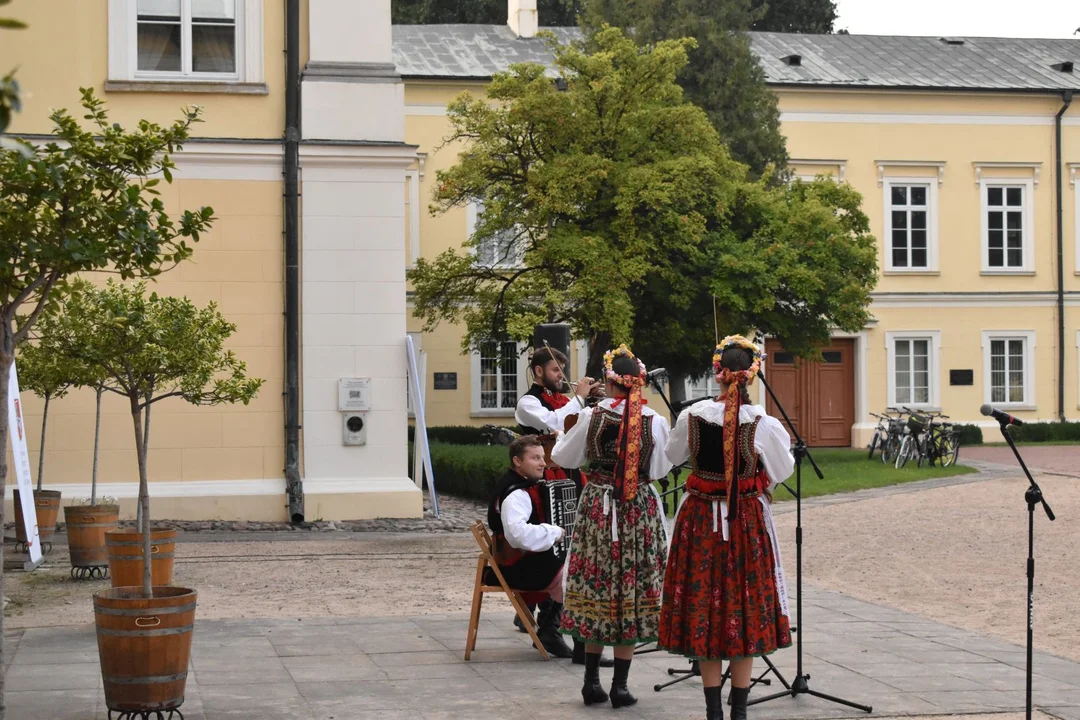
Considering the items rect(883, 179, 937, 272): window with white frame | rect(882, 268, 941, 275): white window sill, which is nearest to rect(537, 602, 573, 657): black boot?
rect(882, 268, 941, 275): white window sill

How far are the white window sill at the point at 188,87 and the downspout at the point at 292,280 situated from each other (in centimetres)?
38

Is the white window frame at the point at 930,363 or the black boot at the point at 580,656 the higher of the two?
the white window frame at the point at 930,363

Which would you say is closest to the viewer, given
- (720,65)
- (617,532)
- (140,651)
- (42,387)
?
(140,651)

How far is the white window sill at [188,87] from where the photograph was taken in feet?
49.1

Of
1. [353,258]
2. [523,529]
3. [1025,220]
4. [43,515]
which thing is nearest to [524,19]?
[1025,220]

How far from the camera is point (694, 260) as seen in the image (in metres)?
22.3

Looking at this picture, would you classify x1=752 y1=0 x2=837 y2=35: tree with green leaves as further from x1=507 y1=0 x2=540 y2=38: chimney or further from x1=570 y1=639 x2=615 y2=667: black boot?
x1=570 y1=639 x2=615 y2=667: black boot

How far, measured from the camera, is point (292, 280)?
591 inches

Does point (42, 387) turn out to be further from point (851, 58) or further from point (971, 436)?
point (851, 58)

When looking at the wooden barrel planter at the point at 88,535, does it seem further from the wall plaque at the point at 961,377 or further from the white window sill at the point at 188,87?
the wall plaque at the point at 961,377

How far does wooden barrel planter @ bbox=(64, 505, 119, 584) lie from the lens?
1112 cm

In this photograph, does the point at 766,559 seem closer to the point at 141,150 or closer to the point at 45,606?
the point at 141,150

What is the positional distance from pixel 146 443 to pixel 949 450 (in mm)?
18597

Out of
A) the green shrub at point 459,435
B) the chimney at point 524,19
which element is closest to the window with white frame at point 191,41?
the green shrub at point 459,435
